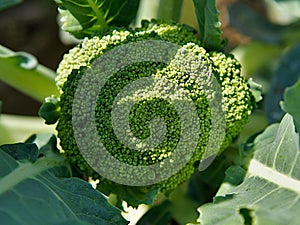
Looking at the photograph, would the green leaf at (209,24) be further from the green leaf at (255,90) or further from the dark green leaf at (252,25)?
the dark green leaf at (252,25)

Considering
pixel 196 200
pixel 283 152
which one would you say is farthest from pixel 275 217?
pixel 196 200

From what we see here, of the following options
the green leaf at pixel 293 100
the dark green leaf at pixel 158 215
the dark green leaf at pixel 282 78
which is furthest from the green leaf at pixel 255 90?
the dark green leaf at pixel 282 78

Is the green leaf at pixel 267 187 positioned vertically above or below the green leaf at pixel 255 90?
below

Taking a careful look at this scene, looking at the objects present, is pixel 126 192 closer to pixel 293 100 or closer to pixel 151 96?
pixel 151 96

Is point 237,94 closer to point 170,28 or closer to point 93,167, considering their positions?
point 170,28

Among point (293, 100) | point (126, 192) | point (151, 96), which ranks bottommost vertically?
point (126, 192)

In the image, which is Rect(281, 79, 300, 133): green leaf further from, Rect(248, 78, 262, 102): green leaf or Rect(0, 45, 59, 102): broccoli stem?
Rect(0, 45, 59, 102): broccoli stem

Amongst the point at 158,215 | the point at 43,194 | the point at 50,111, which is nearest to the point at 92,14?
the point at 50,111
